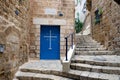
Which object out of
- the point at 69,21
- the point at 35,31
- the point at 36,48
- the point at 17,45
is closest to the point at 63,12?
the point at 69,21

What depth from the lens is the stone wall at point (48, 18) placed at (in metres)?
8.65

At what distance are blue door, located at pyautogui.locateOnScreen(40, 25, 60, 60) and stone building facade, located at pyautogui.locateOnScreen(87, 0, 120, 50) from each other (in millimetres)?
2450

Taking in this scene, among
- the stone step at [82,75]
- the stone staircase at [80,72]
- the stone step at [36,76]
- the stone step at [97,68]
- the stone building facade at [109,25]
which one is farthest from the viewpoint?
the stone building facade at [109,25]

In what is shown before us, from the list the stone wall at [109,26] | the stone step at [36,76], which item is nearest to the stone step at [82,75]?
the stone step at [36,76]

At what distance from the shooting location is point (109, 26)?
8352mm

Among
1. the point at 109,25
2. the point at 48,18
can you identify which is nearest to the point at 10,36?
Result: the point at 48,18

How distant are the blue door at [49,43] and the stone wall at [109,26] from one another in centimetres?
245

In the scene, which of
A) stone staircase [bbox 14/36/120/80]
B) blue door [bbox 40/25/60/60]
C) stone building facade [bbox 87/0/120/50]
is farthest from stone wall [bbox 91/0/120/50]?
blue door [bbox 40/25/60/60]

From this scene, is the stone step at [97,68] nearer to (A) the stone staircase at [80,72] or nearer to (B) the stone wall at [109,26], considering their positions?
(A) the stone staircase at [80,72]

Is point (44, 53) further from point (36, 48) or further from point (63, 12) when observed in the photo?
point (63, 12)

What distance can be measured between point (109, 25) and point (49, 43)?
10.2ft

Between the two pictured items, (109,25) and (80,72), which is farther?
(109,25)

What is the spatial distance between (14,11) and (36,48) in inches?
133

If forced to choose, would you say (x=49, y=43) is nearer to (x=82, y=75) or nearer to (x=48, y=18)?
(x=48, y=18)
